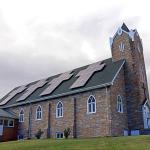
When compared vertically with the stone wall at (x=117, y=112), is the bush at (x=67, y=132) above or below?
below

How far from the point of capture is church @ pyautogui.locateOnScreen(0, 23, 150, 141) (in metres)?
32.5

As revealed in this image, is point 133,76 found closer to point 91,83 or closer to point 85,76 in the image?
point 91,83

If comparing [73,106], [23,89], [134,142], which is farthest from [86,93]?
[23,89]

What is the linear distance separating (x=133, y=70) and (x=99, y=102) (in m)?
6.63

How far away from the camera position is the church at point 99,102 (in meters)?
32.5

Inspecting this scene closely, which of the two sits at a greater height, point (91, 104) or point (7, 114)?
point (91, 104)

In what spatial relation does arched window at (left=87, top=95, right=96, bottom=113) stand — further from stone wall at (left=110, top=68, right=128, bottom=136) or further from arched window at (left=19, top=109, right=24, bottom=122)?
arched window at (left=19, top=109, right=24, bottom=122)

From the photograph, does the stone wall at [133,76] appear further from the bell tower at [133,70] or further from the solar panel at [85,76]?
the solar panel at [85,76]

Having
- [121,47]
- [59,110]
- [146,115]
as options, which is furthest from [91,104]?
[121,47]

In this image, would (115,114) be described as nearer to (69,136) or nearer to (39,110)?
(69,136)

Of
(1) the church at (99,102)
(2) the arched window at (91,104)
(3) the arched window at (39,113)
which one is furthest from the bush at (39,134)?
(2) the arched window at (91,104)

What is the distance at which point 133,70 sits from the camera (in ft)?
116

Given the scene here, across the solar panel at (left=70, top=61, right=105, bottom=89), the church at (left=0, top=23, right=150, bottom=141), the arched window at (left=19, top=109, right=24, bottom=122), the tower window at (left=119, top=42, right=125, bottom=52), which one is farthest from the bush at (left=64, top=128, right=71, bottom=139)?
the tower window at (left=119, top=42, right=125, bottom=52)

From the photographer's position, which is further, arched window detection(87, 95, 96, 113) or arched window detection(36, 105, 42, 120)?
arched window detection(36, 105, 42, 120)
